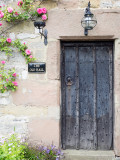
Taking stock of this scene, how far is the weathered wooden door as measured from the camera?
3.48 meters

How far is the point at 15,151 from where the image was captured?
255 centimetres

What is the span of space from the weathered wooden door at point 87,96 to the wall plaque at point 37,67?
36 cm

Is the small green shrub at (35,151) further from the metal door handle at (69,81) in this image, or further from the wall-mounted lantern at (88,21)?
the wall-mounted lantern at (88,21)

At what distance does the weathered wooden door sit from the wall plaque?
36 cm

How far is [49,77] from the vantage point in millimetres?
3320

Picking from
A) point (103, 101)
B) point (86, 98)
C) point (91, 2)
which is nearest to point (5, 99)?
point (86, 98)

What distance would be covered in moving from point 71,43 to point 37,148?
172 cm

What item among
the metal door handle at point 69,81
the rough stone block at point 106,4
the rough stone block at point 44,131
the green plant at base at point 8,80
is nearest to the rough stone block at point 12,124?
the rough stone block at point 44,131

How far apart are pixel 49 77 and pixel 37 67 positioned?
0.24m

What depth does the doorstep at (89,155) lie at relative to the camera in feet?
10.8

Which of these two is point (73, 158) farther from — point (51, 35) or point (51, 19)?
point (51, 19)

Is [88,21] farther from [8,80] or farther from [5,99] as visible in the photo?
[5,99]

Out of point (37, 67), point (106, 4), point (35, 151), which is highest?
point (106, 4)

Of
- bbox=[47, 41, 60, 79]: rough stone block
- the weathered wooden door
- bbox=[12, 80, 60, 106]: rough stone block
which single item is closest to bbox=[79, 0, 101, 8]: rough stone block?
the weathered wooden door
